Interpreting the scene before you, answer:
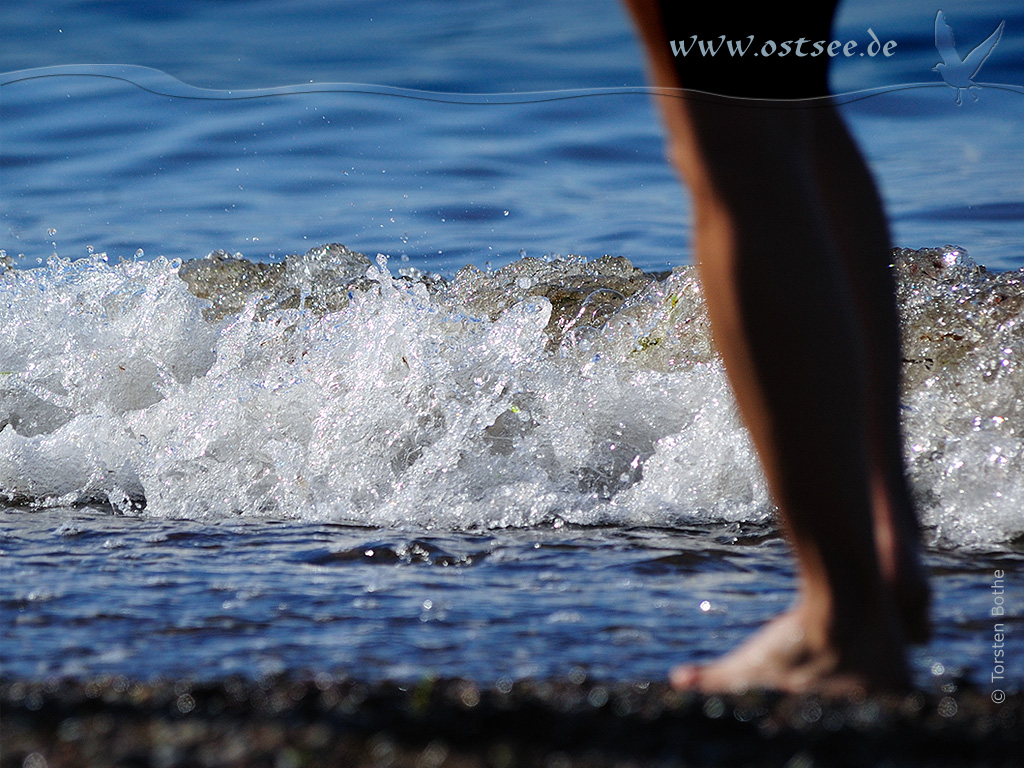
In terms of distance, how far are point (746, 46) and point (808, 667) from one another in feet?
2.20

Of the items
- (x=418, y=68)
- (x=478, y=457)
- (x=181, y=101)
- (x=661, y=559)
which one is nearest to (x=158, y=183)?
(x=181, y=101)

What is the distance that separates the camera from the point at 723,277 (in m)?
1.17

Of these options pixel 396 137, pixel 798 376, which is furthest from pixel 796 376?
pixel 396 137

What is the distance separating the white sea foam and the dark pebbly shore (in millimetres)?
1090

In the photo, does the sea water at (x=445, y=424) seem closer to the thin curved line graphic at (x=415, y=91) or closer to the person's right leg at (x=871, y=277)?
the thin curved line graphic at (x=415, y=91)

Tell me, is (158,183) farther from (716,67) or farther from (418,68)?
(716,67)

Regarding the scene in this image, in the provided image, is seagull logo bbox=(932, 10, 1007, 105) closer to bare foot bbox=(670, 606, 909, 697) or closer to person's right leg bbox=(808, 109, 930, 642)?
person's right leg bbox=(808, 109, 930, 642)

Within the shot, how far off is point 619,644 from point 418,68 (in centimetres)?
277

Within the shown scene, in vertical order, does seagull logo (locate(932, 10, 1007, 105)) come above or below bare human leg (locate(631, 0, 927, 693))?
above

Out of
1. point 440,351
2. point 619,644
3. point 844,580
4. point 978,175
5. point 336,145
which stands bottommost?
point 619,644

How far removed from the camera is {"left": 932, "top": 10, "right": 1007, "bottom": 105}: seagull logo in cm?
211

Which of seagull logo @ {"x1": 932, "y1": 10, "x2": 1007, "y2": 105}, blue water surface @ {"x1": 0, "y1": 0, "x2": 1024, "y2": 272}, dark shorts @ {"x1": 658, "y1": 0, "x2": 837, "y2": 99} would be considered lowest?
dark shorts @ {"x1": 658, "y1": 0, "x2": 837, "y2": 99}

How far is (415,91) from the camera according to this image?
290 cm

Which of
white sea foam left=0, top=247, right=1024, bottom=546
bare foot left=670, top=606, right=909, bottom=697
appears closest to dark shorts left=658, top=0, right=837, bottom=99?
bare foot left=670, top=606, right=909, bottom=697
